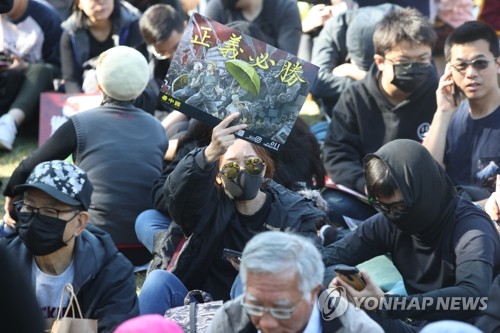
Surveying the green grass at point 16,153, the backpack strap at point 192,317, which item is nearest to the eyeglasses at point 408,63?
the backpack strap at point 192,317

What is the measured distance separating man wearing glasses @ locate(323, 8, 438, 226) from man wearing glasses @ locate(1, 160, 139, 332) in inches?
98.2

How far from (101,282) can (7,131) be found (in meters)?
3.85

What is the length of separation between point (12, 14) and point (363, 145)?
10.8ft

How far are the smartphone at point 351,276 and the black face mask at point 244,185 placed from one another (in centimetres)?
77

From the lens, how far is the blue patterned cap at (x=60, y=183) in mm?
4984

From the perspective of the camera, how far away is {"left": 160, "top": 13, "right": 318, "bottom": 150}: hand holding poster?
5.23m

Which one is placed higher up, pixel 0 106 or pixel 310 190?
pixel 310 190

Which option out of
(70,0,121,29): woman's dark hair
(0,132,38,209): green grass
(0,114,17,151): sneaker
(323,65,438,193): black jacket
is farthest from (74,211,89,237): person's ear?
(70,0,121,29): woman's dark hair

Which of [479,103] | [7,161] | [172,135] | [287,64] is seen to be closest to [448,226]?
[287,64]

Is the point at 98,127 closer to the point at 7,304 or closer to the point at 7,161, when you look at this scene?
the point at 7,161

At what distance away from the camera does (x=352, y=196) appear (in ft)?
24.0

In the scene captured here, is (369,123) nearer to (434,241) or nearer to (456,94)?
(456,94)

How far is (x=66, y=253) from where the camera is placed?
5.05m

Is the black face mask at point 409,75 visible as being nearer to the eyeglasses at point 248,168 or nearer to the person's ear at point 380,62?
the person's ear at point 380,62
